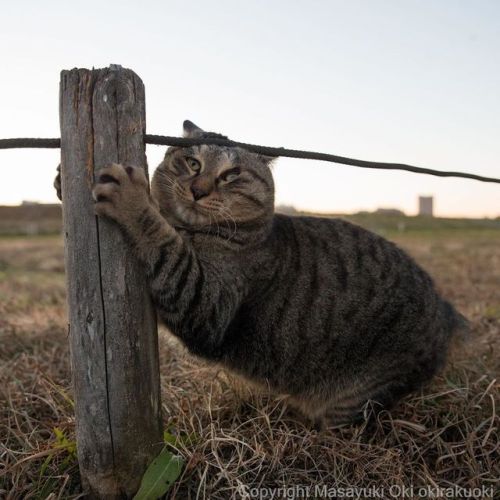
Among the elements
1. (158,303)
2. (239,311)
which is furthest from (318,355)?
(158,303)

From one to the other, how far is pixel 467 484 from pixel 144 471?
60.6 inches

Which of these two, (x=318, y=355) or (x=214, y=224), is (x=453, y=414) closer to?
(x=318, y=355)

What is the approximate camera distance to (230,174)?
2787 mm

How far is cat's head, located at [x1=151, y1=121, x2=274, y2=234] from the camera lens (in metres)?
2.65

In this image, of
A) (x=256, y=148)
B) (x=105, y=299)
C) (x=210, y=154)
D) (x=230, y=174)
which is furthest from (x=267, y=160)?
(x=105, y=299)

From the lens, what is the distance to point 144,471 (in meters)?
2.32

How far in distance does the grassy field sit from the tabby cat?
0.73 feet

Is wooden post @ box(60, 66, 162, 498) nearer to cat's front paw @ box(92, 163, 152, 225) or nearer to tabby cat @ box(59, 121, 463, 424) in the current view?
cat's front paw @ box(92, 163, 152, 225)

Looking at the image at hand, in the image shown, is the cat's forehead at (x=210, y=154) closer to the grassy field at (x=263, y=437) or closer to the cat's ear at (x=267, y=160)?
the cat's ear at (x=267, y=160)

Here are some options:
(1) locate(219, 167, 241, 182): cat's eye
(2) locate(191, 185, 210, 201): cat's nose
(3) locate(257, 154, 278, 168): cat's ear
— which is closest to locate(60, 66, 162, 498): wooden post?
(2) locate(191, 185, 210, 201): cat's nose

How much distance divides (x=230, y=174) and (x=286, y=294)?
0.73 meters

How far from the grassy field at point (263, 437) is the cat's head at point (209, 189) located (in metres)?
0.71

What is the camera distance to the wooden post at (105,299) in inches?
82.8

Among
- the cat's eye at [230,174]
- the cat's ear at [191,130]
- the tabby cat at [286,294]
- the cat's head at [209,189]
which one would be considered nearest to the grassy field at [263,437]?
the tabby cat at [286,294]
